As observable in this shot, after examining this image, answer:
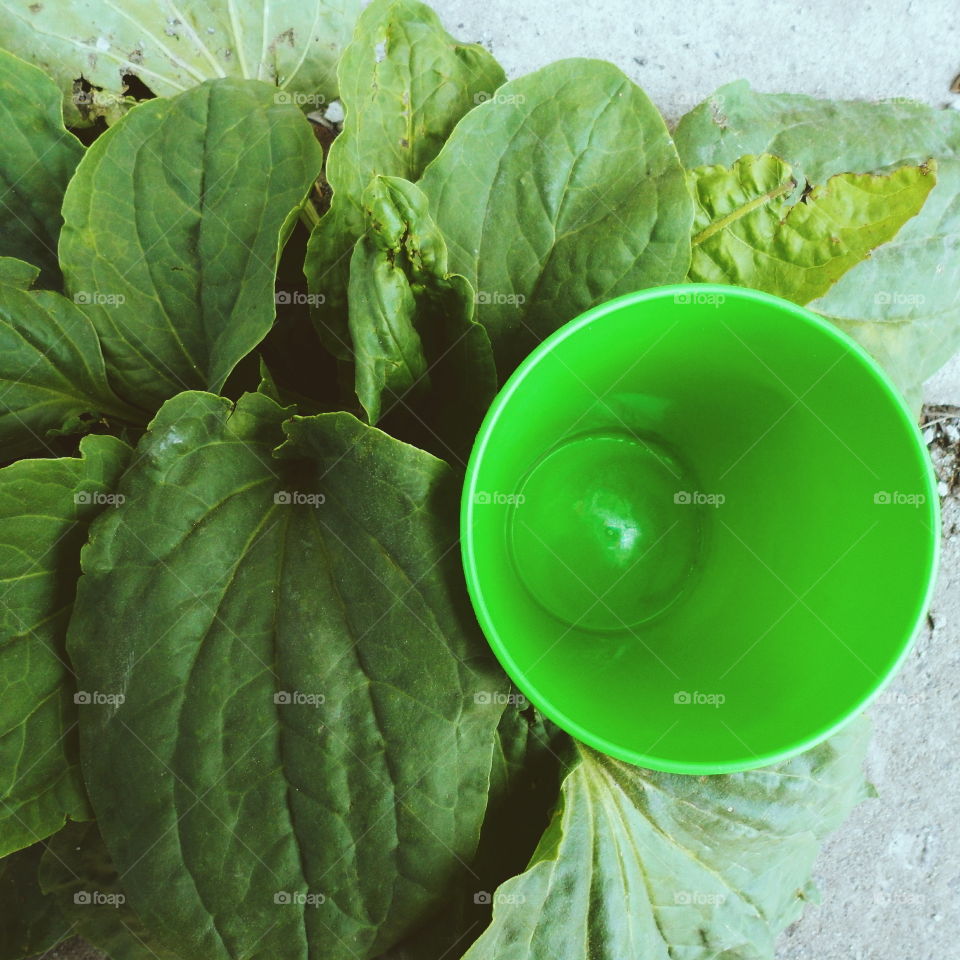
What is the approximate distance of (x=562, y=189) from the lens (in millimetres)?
736

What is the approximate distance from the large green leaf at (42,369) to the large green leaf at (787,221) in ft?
1.87

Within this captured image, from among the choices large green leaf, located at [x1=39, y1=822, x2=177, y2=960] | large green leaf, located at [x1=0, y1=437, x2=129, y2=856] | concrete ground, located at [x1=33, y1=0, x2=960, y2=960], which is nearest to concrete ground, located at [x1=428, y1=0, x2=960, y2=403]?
concrete ground, located at [x1=33, y1=0, x2=960, y2=960]

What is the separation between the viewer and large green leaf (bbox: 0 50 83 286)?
794 mm

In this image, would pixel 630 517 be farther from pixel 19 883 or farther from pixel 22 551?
pixel 19 883

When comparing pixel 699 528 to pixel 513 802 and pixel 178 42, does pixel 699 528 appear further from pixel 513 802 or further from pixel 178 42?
pixel 178 42

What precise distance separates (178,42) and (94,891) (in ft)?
2.73


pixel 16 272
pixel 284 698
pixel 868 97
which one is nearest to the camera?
pixel 284 698

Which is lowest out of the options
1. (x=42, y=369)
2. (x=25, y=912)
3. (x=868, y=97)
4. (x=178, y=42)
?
(x=25, y=912)

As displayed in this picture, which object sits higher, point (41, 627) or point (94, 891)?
point (41, 627)

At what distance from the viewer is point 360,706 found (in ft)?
2.18

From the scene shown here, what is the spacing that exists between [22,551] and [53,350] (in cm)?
19

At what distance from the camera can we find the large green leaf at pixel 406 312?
0.66 m

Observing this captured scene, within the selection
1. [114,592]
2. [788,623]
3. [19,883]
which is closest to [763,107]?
[788,623]

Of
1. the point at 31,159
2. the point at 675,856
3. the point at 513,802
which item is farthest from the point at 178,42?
the point at 675,856
